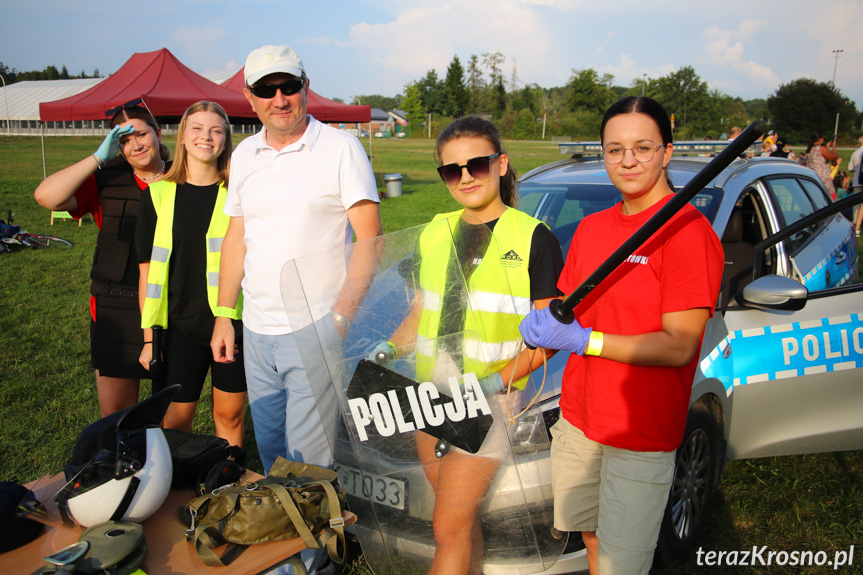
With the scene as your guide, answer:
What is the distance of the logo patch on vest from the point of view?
203cm

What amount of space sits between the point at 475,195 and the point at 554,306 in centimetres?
56

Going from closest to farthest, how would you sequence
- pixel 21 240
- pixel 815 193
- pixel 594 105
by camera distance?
1. pixel 815 193
2. pixel 21 240
3. pixel 594 105

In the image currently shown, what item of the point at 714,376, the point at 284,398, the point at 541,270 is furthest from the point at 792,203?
the point at 284,398

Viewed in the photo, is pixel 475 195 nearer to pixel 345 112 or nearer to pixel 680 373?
pixel 680 373

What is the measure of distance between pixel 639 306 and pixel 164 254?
2196 mm

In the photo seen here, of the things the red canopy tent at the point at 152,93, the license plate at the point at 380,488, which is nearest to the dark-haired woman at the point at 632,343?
the license plate at the point at 380,488

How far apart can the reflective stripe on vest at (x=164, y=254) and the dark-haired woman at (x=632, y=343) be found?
66.2 inches

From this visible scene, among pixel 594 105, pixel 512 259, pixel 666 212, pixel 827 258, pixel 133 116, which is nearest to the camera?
pixel 666 212

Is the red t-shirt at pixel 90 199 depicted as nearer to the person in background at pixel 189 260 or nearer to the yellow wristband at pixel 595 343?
the person in background at pixel 189 260

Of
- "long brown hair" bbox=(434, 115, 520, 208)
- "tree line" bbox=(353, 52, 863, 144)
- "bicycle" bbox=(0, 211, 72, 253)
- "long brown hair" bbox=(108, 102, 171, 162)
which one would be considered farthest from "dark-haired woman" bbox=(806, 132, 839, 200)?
"tree line" bbox=(353, 52, 863, 144)

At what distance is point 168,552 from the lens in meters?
1.80

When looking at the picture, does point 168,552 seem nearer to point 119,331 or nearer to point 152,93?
point 119,331

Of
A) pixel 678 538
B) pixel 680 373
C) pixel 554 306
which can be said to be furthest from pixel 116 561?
pixel 678 538

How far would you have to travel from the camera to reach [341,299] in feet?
6.58
